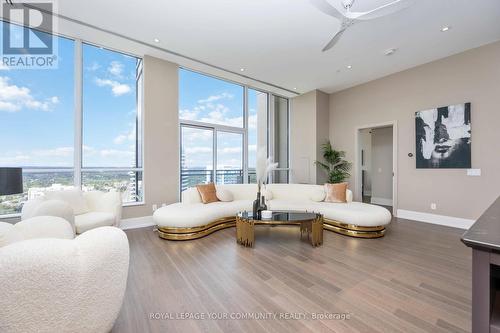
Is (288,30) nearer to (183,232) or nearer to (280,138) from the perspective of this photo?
(183,232)

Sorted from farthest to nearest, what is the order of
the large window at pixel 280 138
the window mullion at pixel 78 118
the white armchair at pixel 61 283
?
the large window at pixel 280 138
the window mullion at pixel 78 118
the white armchair at pixel 61 283

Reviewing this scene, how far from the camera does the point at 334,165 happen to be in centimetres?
630

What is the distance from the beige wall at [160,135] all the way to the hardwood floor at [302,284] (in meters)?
1.26

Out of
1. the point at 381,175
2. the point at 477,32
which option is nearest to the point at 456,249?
the point at 477,32

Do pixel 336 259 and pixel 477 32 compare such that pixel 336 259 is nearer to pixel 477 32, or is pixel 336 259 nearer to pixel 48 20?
pixel 477 32

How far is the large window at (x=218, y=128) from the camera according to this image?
16.9 feet

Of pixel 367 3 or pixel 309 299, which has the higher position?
pixel 367 3

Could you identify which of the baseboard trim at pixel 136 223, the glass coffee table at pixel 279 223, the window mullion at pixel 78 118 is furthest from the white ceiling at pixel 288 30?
the baseboard trim at pixel 136 223

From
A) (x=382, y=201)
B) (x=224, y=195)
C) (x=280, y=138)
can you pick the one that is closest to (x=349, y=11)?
(x=224, y=195)

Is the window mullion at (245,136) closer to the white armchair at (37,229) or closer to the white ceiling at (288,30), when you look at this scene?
the white ceiling at (288,30)

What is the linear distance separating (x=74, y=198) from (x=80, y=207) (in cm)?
16

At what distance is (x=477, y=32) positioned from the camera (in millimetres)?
3527

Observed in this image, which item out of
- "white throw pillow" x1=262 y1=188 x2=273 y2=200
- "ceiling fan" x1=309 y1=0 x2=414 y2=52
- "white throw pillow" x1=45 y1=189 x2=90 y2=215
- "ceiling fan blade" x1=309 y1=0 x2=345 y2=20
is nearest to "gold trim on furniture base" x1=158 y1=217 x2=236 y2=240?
"white throw pillow" x1=45 y1=189 x2=90 y2=215

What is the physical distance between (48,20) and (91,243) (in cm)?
413
